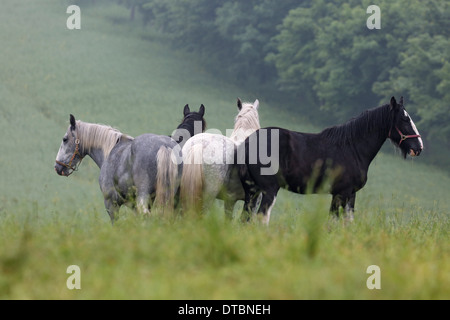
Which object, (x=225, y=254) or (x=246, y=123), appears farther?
(x=246, y=123)

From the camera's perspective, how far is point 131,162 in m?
9.84

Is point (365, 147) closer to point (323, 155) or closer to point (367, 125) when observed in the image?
point (367, 125)

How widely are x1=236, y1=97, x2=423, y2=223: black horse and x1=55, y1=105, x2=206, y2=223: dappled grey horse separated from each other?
1.16m

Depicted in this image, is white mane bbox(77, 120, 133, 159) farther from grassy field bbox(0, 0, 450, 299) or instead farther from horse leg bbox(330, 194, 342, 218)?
horse leg bbox(330, 194, 342, 218)

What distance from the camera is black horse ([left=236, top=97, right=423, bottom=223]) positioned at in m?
9.59

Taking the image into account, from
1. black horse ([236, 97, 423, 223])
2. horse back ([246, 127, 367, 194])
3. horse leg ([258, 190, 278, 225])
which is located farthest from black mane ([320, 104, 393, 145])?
horse leg ([258, 190, 278, 225])

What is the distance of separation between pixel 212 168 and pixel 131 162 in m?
1.24

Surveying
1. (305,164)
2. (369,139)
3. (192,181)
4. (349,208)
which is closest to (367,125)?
(369,139)

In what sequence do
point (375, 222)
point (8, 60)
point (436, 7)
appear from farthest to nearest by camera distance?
point (8, 60) → point (436, 7) → point (375, 222)
